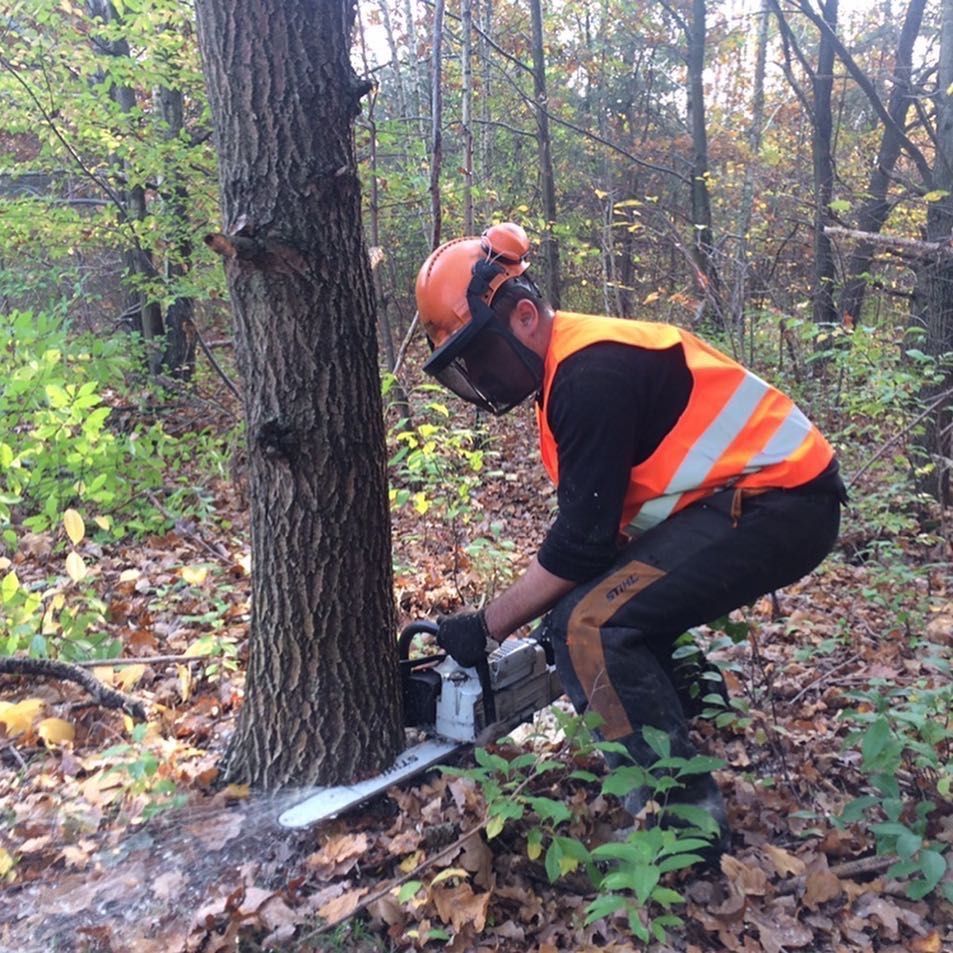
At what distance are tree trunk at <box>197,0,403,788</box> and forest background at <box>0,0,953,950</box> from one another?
228mm

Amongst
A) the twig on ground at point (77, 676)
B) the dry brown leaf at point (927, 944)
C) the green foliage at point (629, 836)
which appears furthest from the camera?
the twig on ground at point (77, 676)

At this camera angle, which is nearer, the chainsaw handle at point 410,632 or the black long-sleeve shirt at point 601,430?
the black long-sleeve shirt at point 601,430

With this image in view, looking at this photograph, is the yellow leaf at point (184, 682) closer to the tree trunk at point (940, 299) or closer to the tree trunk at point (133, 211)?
the tree trunk at point (940, 299)

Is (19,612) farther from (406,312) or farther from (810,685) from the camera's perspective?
(406,312)

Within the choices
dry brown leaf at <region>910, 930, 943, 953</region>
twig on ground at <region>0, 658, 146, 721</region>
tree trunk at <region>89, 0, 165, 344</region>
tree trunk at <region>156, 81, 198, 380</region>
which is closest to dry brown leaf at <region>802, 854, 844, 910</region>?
dry brown leaf at <region>910, 930, 943, 953</region>

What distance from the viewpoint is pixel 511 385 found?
2748mm

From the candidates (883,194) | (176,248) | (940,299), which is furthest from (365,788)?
(883,194)

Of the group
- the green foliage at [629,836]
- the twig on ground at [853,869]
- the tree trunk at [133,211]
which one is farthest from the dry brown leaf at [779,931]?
the tree trunk at [133,211]

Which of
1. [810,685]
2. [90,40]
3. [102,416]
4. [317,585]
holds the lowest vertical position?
[810,685]

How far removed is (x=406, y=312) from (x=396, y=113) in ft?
12.3

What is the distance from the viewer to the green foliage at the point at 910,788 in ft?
7.45

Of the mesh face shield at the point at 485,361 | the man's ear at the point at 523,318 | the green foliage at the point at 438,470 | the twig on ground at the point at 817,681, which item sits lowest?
the twig on ground at the point at 817,681

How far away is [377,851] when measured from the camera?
8.36 feet

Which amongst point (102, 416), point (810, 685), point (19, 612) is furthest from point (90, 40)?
point (810, 685)
